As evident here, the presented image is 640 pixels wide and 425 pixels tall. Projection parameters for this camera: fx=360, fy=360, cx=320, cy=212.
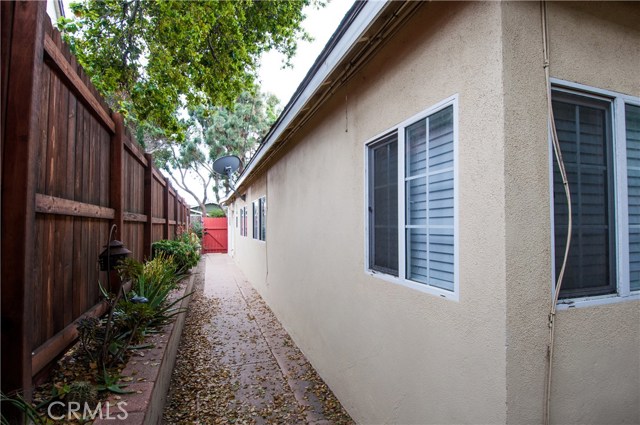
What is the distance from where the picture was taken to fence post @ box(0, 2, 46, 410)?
181cm

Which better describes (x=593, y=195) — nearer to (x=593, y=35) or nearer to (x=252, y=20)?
(x=593, y=35)

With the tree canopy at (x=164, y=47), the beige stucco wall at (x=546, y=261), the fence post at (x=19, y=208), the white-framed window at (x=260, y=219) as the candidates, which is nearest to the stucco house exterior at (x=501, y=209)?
the beige stucco wall at (x=546, y=261)

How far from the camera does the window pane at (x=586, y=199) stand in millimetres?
1980

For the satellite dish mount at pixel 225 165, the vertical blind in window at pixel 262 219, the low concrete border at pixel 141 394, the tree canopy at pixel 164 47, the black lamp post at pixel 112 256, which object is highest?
the tree canopy at pixel 164 47

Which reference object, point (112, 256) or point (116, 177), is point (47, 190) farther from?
point (116, 177)

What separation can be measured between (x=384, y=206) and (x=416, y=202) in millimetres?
451

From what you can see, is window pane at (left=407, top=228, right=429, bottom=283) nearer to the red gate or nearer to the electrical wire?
the electrical wire

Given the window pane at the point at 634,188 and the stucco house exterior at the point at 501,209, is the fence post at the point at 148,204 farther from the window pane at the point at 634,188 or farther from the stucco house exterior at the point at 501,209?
the window pane at the point at 634,188

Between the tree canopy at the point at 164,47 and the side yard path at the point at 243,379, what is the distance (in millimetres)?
4483

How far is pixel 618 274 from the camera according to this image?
2.11 m

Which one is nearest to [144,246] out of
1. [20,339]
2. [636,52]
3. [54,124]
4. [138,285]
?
[138,285]

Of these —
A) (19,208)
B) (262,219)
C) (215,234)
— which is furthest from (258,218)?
(215,234)

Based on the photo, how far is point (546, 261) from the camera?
6.07ft

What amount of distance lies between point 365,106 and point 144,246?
16.5ft
